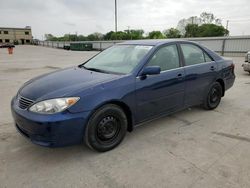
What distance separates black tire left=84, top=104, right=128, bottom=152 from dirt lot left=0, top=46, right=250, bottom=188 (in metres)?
0.13

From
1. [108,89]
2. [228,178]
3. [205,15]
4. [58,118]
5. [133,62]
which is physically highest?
[205,15]

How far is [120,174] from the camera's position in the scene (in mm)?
2400

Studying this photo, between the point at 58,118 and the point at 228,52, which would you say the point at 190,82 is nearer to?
the point at 58,118

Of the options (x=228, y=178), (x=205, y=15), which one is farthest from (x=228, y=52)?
(x=205, y=15)

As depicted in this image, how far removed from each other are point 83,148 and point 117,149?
48 centimetres

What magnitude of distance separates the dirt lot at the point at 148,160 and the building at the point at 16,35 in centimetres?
8942

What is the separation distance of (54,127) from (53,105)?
0.26 metres

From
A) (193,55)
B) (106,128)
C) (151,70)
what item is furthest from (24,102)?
→ (193,55)

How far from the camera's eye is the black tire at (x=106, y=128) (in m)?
2.66

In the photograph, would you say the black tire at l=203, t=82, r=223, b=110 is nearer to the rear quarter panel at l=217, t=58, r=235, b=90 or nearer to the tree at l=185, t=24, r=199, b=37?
the rear quarter panel at l=217, t=58, r=235, b=90

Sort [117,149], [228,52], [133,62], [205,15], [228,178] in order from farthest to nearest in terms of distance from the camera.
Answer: [205,15] < [228,52] < [133,62] < [117,149] < [228,178]

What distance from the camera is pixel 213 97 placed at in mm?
4527

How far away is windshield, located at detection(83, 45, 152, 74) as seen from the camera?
3195mm

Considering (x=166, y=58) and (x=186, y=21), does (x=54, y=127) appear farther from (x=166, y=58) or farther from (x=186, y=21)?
(x=186, y=21)
